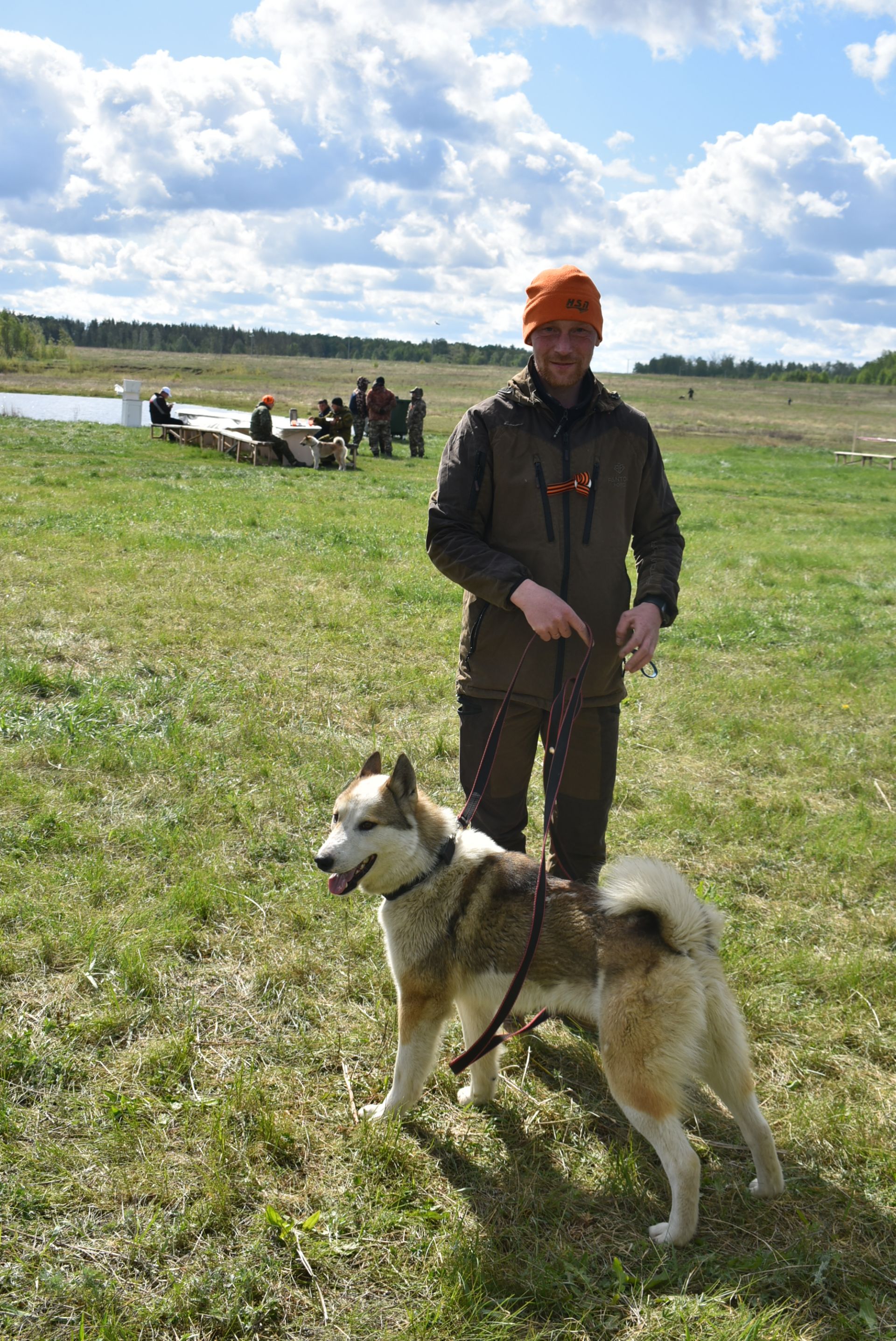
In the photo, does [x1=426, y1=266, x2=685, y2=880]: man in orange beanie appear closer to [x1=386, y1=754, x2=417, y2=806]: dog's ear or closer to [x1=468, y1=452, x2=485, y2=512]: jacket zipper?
[x1=468, y1=452, x2=485, y2=512]: jacket zipper

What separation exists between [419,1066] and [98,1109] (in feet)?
3.52

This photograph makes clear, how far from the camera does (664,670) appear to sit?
337 inches

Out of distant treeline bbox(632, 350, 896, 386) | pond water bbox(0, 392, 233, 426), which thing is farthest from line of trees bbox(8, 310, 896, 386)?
pond water bbox(0, 392, 233, 426)

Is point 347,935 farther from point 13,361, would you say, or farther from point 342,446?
point 13,361

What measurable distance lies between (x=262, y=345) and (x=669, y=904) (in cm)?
15885

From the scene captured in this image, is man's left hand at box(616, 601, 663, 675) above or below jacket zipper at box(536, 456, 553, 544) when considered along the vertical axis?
below

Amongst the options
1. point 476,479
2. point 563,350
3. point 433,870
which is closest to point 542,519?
point 476,479

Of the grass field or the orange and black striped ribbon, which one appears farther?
the orange and black striped ribbon

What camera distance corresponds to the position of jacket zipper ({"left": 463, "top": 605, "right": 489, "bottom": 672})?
3.48 meters

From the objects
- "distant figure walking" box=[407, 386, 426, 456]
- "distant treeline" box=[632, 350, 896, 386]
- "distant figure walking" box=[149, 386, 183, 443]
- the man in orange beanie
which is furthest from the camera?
"distant treeline" box=[632, 350, 896, 386]

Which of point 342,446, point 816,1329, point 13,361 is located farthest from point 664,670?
point 13,361

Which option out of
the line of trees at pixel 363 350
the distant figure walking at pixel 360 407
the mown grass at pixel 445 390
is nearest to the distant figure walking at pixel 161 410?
the distant figure walking at pixel 360 407

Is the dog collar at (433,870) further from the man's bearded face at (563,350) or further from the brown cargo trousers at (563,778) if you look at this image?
the man's bearded face at (563,350)

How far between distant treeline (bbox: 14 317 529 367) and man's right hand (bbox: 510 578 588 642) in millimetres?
143155
